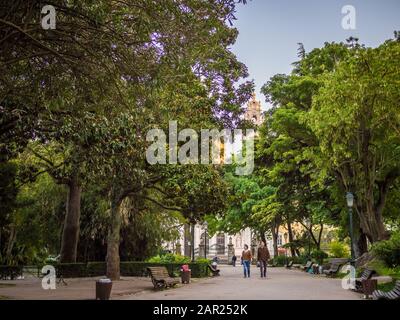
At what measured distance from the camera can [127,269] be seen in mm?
29484

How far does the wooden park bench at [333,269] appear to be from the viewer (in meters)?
26.5

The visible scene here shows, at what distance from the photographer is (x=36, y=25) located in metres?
11.1

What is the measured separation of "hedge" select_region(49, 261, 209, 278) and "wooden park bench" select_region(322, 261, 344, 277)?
766cm

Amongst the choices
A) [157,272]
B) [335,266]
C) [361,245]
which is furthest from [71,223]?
[361,245]

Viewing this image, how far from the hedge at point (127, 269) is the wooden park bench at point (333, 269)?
25.1 feet

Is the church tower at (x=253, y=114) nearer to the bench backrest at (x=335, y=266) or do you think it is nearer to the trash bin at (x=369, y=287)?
the bench backrest at (x=335, y=266)

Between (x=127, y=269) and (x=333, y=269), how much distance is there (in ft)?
40.5

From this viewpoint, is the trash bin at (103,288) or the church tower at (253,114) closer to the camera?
the trash bin at (103,288)

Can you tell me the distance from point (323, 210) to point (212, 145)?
15789 millimetres

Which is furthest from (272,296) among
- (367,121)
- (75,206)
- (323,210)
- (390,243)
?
(323,210)

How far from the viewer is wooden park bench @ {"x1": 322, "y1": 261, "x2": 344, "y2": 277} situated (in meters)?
26.5

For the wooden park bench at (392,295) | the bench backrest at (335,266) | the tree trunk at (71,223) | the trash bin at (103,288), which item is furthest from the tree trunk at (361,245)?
the trash bin at (103,288)
